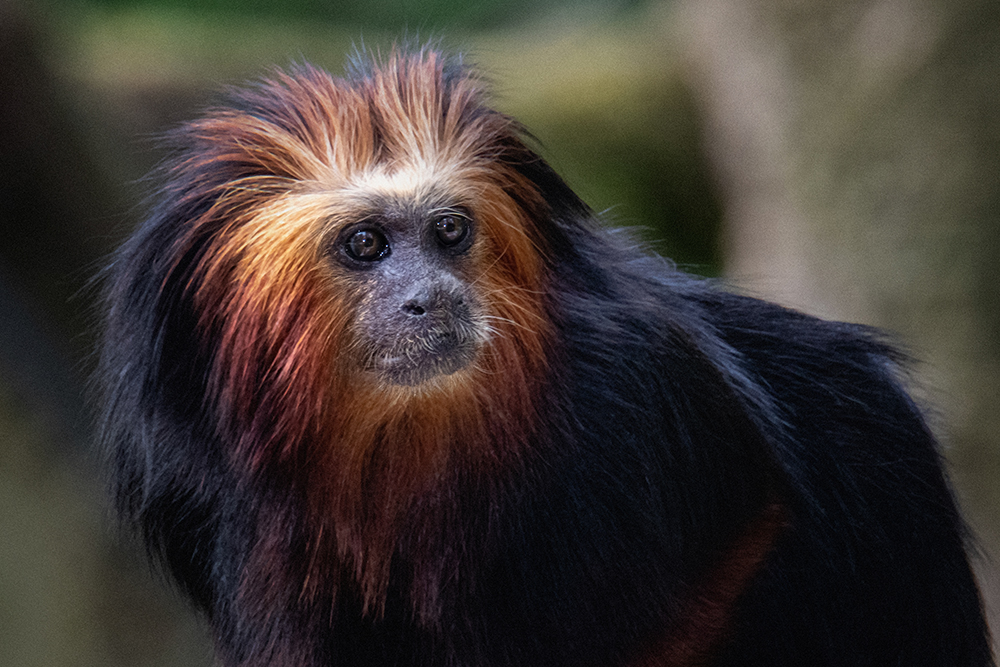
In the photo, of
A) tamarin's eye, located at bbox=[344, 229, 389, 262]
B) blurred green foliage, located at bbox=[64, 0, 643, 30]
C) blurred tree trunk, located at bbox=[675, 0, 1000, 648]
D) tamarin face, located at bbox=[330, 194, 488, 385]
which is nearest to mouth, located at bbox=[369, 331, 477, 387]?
tamarin face, located at bbox=[330, 194, 488, 385]

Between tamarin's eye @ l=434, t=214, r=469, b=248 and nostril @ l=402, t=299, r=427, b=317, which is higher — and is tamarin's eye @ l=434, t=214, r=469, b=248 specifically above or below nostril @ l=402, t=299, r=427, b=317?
above

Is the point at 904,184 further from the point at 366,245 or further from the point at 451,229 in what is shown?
the point at 366,245

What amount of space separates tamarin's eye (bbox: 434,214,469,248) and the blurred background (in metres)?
0.75

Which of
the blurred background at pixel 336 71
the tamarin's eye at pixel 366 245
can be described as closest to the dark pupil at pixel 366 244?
the tamarin's eye at pixel 366 245

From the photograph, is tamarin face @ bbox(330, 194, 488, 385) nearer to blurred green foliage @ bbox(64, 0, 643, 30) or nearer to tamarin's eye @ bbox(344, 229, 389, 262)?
tamarin's eye @ bbox(344, 229, 389, 262)

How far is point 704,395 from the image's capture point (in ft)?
5.65

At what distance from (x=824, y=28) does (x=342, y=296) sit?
2361mm

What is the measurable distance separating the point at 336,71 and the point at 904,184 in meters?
1.71

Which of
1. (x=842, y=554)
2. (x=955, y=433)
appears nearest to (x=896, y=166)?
(x=955, y=433)

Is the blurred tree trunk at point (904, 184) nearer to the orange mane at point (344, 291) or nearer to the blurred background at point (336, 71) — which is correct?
the blurred background at point (336, 71)

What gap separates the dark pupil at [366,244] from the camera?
1556 mm

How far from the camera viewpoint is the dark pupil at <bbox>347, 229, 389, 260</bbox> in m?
1.56

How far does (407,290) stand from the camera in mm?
1548

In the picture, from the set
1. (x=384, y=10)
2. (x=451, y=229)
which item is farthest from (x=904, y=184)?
(x=451, y=229)
